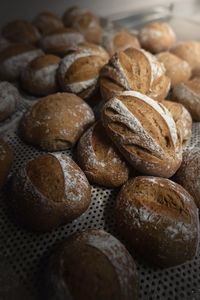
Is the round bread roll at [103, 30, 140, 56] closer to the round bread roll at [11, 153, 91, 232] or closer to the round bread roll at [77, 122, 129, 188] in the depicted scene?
the round bread roll at [77, 122, 129, 188]

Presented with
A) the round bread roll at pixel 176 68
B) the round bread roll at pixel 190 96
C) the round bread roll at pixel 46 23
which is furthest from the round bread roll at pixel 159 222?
the round bread roll at pixel 46 23

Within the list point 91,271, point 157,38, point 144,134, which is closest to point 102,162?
point 144,134

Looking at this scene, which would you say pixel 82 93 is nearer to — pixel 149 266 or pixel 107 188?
pixel 107 188

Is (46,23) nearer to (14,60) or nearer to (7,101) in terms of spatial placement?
(14,60)

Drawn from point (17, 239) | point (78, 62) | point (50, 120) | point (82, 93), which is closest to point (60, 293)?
point (17, 239)

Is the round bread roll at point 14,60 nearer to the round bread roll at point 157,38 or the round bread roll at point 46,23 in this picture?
the round bread roll at point 46,23

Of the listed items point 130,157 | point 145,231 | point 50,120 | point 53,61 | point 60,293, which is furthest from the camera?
point 53,61

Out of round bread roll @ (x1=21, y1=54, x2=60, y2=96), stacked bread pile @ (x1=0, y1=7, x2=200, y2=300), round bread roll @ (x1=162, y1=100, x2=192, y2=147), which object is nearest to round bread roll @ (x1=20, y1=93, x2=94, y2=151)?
stacked bread pile @ (x1=0, y1=7, x2=200, y2=300)
